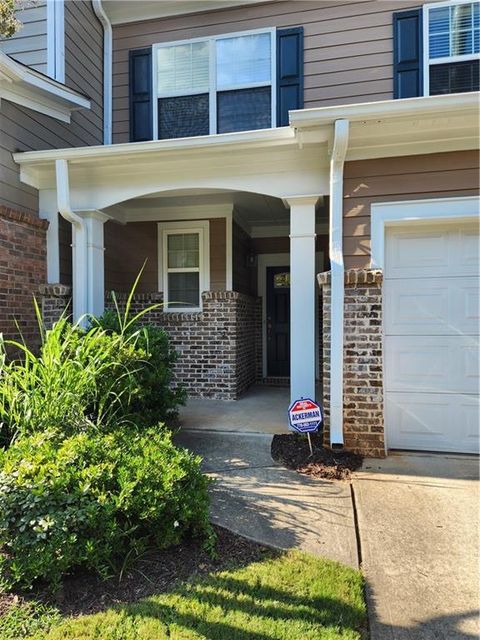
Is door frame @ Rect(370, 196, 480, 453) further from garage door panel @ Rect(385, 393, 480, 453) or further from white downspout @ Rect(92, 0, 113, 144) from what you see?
white downspout @ Rect(92, 0, 113, 144)

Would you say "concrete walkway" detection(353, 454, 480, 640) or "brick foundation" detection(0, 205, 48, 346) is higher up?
"brick foundation" detection(0, 205, 48, 346)

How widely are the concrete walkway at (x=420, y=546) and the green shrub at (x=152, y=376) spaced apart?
192 cm

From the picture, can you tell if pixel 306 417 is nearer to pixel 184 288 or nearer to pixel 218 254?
pixel 218 254

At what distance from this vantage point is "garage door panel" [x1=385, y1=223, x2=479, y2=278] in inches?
153

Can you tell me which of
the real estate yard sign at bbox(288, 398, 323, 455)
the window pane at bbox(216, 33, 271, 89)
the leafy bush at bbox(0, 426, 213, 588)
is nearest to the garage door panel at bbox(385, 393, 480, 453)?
the real estate yard sign at bbox(288, 398, 323, 455)

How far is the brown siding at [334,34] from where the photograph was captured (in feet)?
17.1

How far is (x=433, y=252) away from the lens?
396 cm

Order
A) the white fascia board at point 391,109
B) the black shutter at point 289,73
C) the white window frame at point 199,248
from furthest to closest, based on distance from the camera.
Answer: the white window frame at point 199,248
the black shutter at point 289,73
the white fascia board at point 391,109

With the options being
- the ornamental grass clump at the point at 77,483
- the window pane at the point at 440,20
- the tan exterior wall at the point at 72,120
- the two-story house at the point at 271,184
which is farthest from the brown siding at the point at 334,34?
the ornamental grass clump at the point at 77,483

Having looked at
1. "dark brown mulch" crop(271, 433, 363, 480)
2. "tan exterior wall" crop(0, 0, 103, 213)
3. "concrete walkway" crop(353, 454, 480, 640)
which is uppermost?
"tan exterior wall" crop(0, 0, 103, 213)

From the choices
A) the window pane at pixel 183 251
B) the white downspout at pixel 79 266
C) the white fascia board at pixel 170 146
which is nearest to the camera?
the white fascia board at pixel 170 146

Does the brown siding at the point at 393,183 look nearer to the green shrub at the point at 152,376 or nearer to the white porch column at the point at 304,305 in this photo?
the white porch column at the point at 304,305

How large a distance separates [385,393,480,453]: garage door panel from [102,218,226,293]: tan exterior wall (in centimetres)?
303

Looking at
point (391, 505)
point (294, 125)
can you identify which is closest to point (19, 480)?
point (391, 505)
